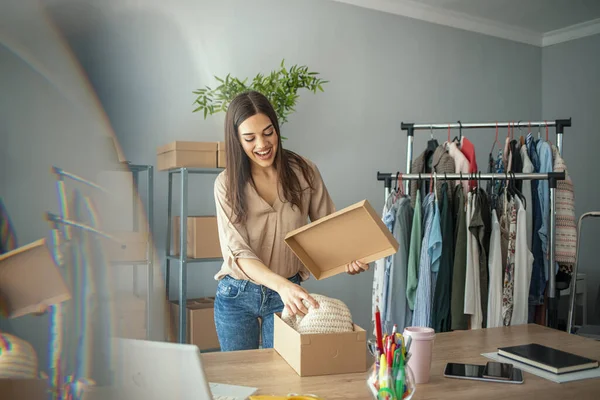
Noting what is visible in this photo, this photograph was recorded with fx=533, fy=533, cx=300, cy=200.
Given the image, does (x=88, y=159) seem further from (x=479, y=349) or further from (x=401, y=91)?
(x=401, y=91)

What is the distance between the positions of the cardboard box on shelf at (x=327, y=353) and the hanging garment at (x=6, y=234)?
108cm

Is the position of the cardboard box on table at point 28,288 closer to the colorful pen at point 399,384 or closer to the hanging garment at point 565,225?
the colorful pen at point 399,384

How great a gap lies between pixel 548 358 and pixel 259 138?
1.07 meters

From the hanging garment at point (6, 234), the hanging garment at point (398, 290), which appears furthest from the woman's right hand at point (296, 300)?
the hanging garment at point (398, 290)

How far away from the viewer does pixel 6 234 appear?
262 mm

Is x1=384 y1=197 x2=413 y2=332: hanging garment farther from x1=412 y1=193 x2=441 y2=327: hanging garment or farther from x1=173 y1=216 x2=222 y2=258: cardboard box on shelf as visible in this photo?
x1=173 y1=216 x2=222 y2=258: cardboard box on shelf

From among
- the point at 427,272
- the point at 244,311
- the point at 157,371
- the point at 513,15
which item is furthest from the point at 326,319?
the point at 513,15

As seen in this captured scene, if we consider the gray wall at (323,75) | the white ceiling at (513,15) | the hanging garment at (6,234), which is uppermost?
the white ceiling at (513,15)

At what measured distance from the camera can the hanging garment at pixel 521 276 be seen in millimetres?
2693

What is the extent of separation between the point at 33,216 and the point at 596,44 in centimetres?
527

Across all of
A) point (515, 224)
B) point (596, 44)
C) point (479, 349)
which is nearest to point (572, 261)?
point (515, 224)

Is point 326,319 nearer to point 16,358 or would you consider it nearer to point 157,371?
point 157,371

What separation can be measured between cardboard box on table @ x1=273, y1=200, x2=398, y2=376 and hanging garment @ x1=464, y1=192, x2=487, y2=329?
1274 mm

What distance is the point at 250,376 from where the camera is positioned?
1.31m
